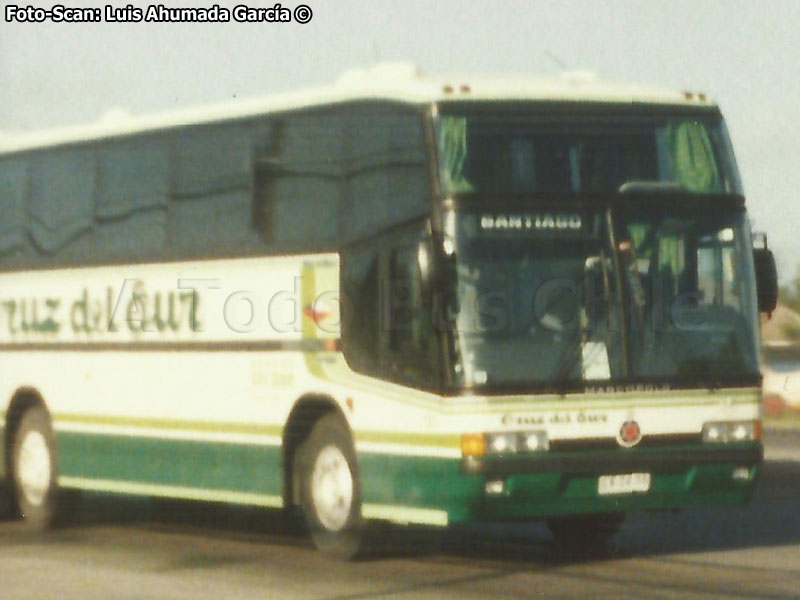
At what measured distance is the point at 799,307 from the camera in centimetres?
12425

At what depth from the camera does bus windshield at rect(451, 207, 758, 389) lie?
13.9m

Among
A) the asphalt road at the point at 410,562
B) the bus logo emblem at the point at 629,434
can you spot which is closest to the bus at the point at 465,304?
the bus logo emblem at the point at 629,434

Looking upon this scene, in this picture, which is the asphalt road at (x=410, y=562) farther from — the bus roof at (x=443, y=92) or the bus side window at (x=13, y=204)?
the bus roof at (x=443, y=92)

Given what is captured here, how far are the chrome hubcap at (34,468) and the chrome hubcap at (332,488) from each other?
4.55 metres

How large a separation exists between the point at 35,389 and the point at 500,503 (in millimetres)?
6921

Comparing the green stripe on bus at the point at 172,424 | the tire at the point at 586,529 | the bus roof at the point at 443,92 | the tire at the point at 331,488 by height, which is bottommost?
the tire at the point at 586,529

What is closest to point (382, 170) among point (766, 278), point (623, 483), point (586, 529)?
point (623, 483)

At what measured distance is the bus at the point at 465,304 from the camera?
14.0 meters

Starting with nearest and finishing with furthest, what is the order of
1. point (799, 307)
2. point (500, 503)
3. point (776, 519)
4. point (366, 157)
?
point (500, 503), point (366, 157), point (776, 519), point (799, 307)

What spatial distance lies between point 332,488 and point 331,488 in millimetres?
18

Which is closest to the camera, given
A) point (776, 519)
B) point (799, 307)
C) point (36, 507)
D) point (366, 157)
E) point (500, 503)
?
point (500, 503)

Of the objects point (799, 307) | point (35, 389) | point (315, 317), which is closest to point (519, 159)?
point (315, 317)

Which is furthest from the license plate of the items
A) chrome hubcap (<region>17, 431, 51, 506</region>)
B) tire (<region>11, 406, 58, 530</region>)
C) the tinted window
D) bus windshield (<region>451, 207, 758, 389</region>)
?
chrome hubcap (<region>17, 431, 51, 506</region>)

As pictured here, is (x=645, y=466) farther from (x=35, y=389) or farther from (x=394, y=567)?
(x=35, y=389)
